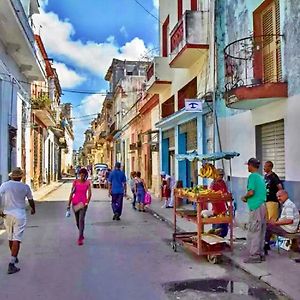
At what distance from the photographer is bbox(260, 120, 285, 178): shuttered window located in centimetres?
1008

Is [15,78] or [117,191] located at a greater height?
[15,78]

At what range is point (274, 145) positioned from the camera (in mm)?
10453


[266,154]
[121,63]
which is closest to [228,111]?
[266,154]

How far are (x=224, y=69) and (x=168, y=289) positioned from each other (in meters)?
8.01

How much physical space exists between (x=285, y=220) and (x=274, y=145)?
104 inches

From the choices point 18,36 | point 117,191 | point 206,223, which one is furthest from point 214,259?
point 18,36

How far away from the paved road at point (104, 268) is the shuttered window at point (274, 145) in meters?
2.98

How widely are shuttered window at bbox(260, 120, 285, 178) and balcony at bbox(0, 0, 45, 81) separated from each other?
8852 millimetres

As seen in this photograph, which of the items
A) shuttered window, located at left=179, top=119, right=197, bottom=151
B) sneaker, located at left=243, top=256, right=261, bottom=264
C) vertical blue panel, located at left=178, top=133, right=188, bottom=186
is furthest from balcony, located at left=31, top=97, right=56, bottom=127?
sneaker, located at left=243, top=256, right=261, bottom=264

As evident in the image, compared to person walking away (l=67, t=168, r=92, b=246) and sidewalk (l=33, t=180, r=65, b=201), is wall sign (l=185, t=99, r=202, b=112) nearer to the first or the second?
person walking away (l=67, t=168, r=92, b=246)

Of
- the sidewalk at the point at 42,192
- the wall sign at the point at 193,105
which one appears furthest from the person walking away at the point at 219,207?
the sidewalk at the point at 42,192

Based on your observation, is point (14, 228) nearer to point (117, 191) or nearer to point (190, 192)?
point (190, 192)

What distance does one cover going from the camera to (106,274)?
7.08 m

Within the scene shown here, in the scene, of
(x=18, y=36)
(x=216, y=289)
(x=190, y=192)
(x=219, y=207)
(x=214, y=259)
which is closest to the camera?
(x=216, y=289)
